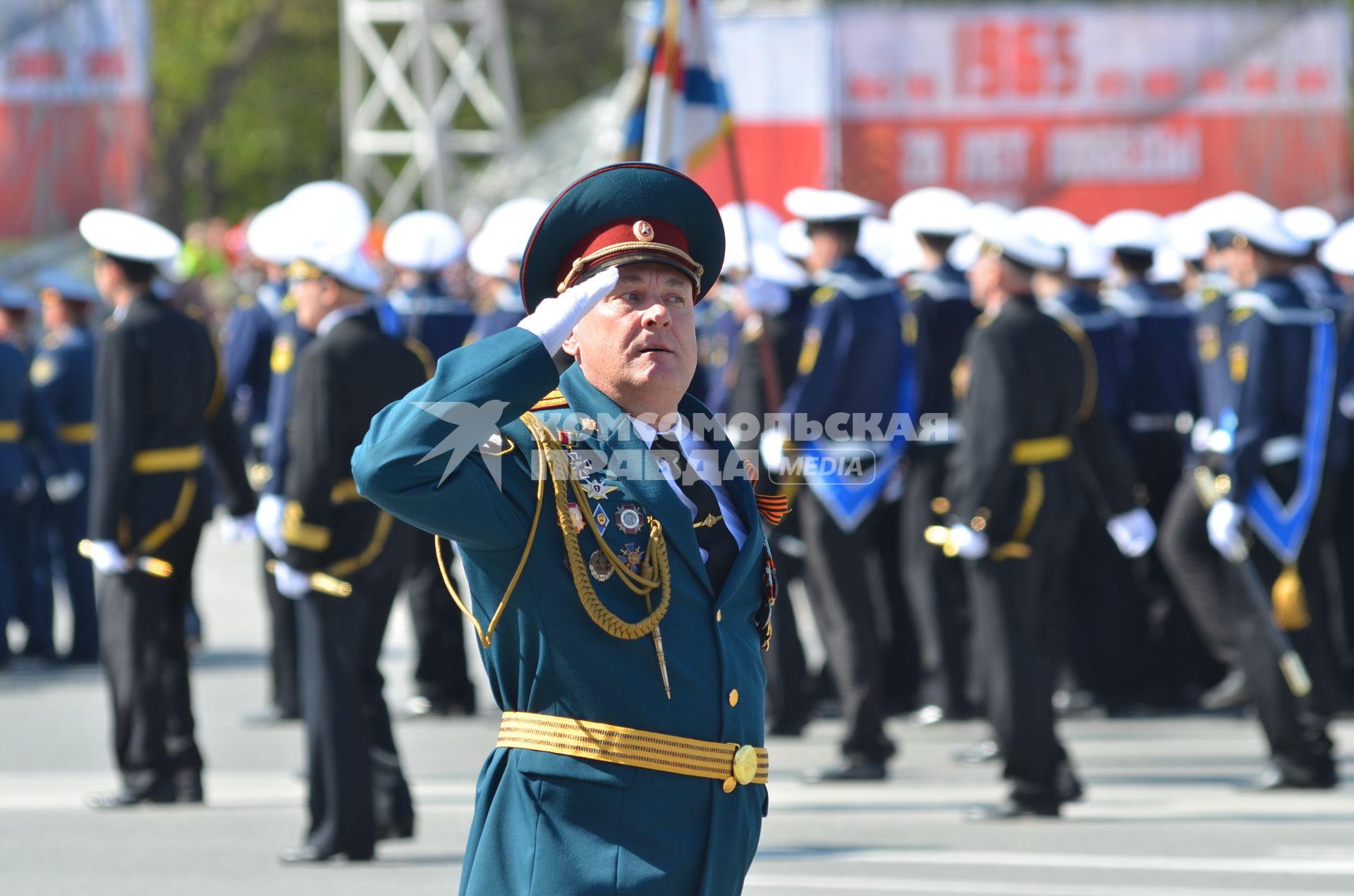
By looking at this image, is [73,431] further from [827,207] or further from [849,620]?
[849,620]

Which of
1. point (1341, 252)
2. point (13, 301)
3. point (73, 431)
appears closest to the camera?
point (1341, 252)

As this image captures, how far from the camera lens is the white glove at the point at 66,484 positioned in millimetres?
12039

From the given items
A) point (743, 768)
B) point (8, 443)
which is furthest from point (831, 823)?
point (8, 443)

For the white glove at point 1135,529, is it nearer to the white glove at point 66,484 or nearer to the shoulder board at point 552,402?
the shoulder board at point 552,402

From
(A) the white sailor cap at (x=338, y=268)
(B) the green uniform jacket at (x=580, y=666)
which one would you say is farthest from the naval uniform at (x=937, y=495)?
(B) the green uniform jacket at (x=580, y=666)

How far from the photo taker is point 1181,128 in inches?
748

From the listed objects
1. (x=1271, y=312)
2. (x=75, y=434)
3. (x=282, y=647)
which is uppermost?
(x=1271, y=312)

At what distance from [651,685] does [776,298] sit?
5.98m

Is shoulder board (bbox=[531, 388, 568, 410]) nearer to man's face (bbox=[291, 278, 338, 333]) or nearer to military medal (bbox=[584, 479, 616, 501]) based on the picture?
military medal (bbox=[584, 479, 616, 501])

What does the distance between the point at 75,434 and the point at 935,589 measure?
493cm

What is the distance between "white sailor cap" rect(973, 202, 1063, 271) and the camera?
8.05 meters

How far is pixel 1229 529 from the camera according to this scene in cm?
843

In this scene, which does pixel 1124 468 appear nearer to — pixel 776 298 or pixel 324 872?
pixel 776 298

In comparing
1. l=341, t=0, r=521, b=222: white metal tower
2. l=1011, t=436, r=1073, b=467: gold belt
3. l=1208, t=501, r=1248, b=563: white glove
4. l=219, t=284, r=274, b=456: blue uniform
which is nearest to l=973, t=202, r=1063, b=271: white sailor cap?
l=1011, t=436, r=1073, b=467: gold belt
